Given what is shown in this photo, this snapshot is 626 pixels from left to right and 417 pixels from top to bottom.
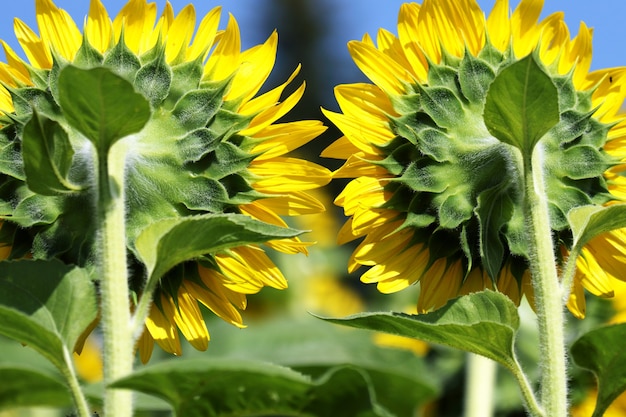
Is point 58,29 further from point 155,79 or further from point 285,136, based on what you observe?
point 285,136

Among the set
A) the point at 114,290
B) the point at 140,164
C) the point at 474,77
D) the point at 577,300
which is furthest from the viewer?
the point at 577,300

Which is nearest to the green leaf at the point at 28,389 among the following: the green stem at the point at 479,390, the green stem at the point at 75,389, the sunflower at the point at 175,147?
the green stem at the point at 75,389

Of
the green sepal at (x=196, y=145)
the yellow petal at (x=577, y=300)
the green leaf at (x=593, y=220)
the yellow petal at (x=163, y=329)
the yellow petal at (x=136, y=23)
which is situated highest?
the yellow petal at (x=136, y=23)

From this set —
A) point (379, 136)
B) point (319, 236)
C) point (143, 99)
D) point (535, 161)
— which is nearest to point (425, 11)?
point (379, 136)

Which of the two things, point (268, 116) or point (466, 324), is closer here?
point (466, 324)

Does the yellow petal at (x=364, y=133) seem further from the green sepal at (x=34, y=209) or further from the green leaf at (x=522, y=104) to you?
the green sepal at (x=34, y=209)

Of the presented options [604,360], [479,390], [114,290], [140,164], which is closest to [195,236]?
[114,290]

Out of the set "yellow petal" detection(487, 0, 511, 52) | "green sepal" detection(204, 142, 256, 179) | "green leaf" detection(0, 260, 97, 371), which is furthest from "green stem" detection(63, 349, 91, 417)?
"yellow petal" detection(487, 0, 511, 52)
